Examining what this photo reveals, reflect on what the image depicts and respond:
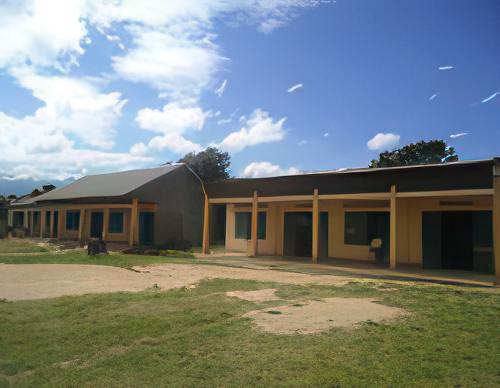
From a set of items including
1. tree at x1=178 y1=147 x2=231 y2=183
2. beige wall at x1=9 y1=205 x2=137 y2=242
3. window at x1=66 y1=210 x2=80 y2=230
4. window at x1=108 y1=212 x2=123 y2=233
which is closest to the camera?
beige wall at x1=9 y1=205 x2=137 y2=242

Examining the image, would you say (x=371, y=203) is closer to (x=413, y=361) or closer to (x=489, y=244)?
(x=489, y=244)

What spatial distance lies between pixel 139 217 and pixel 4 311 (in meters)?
16.0

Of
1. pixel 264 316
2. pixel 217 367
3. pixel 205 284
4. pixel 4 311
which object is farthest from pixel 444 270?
pixel 4 311

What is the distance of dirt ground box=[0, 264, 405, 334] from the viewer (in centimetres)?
611

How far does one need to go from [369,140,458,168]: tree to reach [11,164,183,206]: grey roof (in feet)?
59.1

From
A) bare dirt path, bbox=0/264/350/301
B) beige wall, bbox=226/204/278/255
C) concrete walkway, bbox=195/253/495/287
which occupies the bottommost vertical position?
bare dirt path, bbox=0/264/350/301

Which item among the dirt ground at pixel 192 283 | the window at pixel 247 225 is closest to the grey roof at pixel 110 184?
the window at pixel 247 225

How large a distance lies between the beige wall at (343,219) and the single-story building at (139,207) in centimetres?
485

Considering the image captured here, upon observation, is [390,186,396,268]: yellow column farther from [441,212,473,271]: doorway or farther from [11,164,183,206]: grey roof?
[11,164,183,206]: grey roof

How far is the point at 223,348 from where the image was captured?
16.0 feet

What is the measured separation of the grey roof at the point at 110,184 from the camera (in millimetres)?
21500

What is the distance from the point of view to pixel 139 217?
22.6 m

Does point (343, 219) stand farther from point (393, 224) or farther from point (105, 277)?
point (105, 277)

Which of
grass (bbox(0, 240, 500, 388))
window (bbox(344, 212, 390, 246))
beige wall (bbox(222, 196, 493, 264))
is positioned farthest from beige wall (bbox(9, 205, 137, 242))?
grass (bbox(0, 240, 500, 388))
